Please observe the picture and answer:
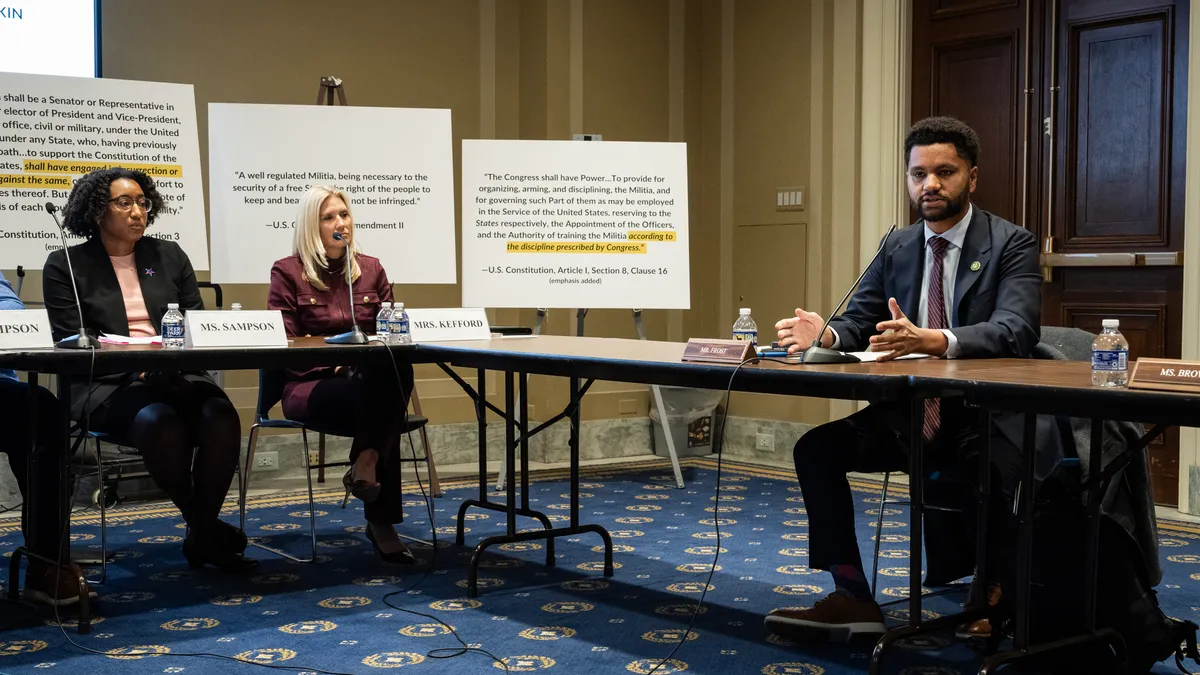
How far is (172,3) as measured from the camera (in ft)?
16.6

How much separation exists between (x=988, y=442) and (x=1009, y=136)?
120 inches

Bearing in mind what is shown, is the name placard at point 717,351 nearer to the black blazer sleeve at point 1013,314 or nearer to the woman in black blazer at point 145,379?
the black blazer sleeve at point 1013,314

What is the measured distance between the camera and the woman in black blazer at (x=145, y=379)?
11.2 feet

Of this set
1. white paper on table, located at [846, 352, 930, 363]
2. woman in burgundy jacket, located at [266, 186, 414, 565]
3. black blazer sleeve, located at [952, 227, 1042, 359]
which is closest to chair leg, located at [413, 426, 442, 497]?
woman in burgundy jacket, located at [266, 186, 414, 565]

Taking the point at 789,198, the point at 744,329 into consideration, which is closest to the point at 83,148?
the point at 744,329

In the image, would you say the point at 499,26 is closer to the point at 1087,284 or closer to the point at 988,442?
the point at 1087,284

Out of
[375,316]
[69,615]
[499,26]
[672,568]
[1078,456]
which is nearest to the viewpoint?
[1078,456]

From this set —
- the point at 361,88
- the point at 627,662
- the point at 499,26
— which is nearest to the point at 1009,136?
the point at 499,26

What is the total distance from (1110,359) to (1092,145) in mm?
2954

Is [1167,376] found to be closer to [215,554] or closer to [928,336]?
[928,336]

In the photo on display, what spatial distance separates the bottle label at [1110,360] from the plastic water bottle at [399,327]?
78.3 inches

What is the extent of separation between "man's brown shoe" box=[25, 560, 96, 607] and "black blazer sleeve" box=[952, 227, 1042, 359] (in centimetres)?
218

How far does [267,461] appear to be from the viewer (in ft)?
17.2

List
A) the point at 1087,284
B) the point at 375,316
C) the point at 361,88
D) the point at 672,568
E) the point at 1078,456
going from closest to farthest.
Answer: the point at 1078,456 < the point at 672,568 < the point at 375,316 < the point at 1087,284 < the point at 361,88
